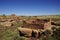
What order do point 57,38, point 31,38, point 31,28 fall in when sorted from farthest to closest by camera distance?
point 31,28 < point 31,38 < point 57,38

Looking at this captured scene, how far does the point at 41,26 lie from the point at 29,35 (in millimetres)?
3721

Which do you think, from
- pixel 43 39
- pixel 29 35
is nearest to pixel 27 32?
pixel 29 35

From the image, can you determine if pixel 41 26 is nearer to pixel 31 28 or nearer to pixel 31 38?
pixel 31 28

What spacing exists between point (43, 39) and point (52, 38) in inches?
53.0

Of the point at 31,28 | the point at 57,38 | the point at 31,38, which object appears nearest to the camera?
the point at 57,38

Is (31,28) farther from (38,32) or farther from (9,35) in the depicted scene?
(9,35)

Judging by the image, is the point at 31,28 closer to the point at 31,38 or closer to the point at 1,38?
the point at 31,38

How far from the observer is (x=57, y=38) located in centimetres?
1864

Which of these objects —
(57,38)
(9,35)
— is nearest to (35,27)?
(9,35)

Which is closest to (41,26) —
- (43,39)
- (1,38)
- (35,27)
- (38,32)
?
(35,27)

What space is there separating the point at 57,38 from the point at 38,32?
4.65 metres

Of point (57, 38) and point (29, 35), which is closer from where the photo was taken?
point (57, 38)

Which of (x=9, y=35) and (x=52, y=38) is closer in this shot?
(x=52, y=38)

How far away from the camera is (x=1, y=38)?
64.2 feet
